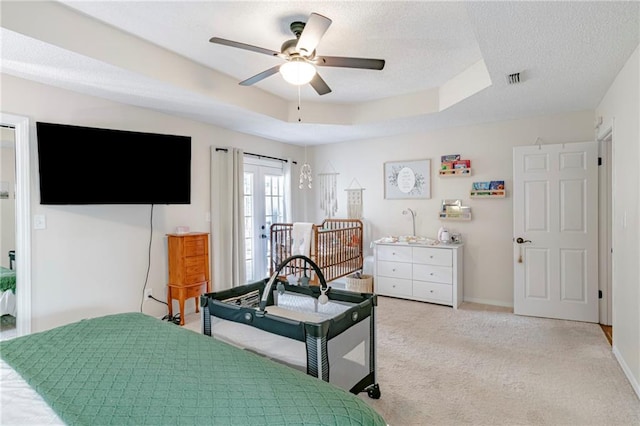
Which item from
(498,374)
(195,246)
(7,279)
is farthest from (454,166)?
(7,279)

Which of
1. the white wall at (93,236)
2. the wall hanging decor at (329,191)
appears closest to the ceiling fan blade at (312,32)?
the white wall at (93,236)

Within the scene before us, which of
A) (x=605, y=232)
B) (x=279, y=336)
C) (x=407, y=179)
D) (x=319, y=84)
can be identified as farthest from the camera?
(x=407, y=179)

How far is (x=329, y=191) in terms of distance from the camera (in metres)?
5.80

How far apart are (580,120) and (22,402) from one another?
16.8ft

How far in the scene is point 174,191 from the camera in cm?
360

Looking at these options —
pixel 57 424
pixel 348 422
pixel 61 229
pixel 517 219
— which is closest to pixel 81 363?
pixel 57 424

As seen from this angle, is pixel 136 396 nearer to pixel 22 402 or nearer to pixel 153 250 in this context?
pixel 22 402

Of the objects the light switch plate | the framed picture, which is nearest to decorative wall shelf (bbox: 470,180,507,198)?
the framed picture

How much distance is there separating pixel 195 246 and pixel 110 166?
1163 mm

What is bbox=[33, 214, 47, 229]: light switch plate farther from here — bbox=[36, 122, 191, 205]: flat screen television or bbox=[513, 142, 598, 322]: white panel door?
bbox=[513, 142, 598, 322]: white panel door

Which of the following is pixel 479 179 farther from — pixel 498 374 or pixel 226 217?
pixel 226 217

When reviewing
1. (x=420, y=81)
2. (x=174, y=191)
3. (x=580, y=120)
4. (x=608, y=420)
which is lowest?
(x=608, y=420)

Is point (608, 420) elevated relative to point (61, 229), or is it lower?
lower

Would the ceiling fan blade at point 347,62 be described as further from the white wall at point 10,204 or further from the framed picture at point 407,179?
the framed picture at point 407,179
